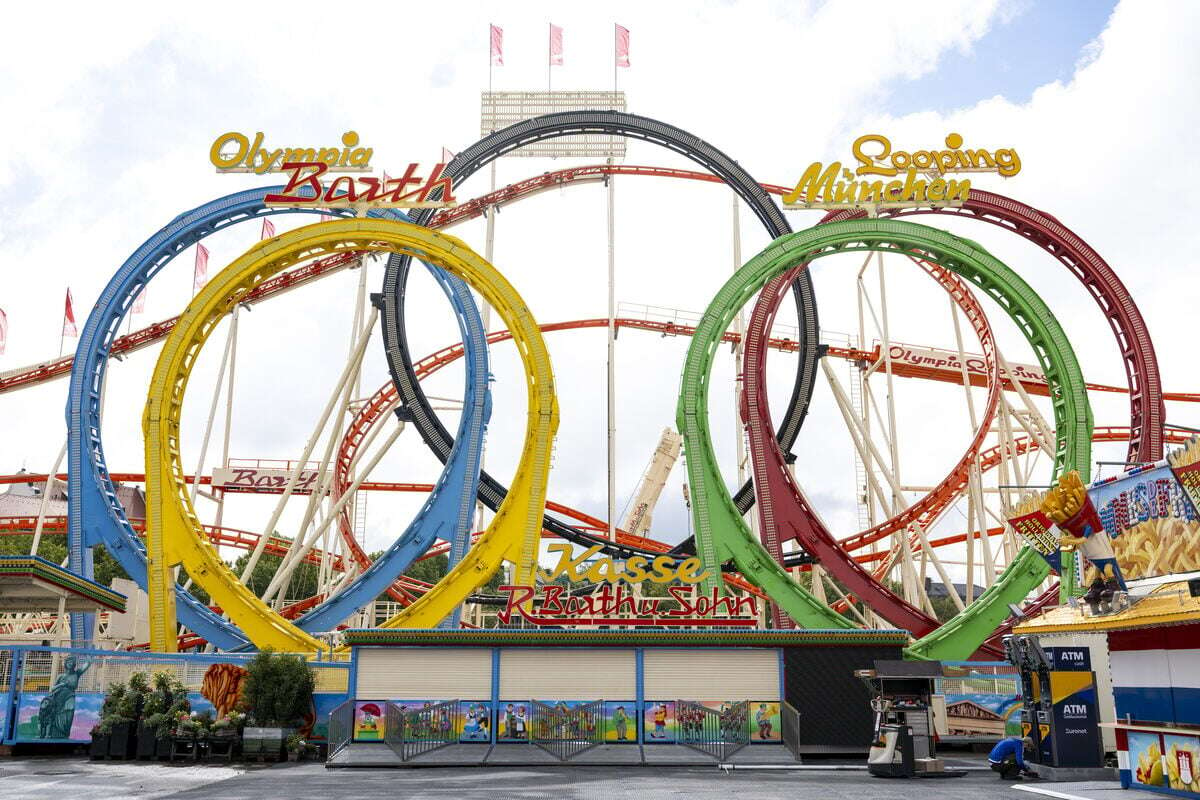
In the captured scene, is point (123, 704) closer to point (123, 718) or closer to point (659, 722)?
point (123, 718)

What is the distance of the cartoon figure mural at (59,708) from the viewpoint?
19906 millimetres

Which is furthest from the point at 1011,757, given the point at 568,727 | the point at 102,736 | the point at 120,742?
the point at 102,736

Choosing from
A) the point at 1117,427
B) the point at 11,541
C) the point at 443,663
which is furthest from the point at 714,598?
the point at 11,541

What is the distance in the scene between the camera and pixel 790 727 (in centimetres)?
1941

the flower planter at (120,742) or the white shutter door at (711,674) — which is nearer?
the flower planter at (120,742)

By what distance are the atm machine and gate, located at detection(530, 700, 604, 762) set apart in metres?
7.49

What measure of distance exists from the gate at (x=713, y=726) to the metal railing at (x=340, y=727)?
6014mm

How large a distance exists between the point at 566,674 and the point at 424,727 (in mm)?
2797

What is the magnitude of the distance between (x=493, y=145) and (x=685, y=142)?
203 inches

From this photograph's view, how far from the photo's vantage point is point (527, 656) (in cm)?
2025

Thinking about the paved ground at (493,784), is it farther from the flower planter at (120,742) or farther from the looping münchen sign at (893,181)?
the looping münchen sign at (893,181)

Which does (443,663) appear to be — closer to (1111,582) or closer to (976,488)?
(1111,582)

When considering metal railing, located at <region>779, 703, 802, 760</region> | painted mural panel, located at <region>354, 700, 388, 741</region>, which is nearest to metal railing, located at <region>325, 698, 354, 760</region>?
painted mural panel, located at <region>354, 700, 388, 741</region>

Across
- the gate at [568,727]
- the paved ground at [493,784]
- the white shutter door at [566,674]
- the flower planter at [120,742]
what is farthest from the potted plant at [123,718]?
the gate at [568,727]
